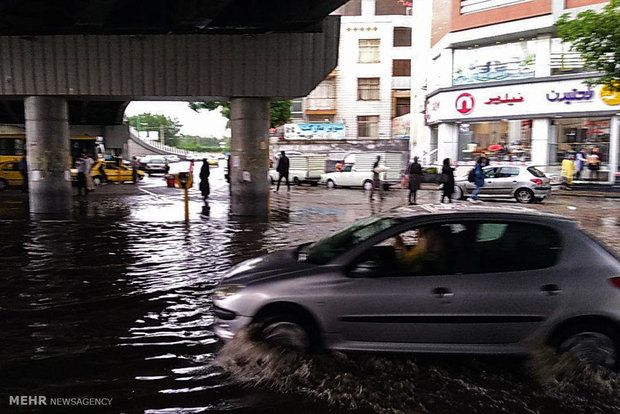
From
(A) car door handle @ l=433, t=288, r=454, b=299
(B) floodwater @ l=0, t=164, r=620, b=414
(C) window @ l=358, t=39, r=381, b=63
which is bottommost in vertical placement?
(B) floodwater @ l=0, t=164, r=620, b=414

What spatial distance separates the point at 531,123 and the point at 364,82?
1997 centimetres

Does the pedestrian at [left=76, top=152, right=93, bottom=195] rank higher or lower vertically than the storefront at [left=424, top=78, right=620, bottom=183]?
lower

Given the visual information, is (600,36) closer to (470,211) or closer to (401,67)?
(470,211)

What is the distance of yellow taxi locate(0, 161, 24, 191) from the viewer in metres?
24.4

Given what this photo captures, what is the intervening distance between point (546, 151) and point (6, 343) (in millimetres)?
27471

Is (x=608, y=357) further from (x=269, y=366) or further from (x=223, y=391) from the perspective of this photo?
(x=223, y=391)

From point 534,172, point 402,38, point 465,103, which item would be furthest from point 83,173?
point 402,38

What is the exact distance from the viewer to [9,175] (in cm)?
2448

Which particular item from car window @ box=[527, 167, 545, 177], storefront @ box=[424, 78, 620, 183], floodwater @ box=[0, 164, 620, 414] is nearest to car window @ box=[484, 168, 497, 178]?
car window @ box=[527, 167, 545, 177]

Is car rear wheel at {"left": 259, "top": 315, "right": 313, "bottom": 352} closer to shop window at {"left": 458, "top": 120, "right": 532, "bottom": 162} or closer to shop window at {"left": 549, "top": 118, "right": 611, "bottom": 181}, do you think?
shop window at {"left": 549, "top": 118, "right": 611, "bottom": 181}

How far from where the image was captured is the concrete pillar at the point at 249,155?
1530 cm

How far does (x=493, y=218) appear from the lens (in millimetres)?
4828

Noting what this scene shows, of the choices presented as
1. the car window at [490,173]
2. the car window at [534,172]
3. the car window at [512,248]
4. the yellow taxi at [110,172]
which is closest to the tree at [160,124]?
the yellow taxi at [110,172]

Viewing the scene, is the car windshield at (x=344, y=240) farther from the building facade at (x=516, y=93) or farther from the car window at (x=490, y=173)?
the building facade at (x=516, y=93)
